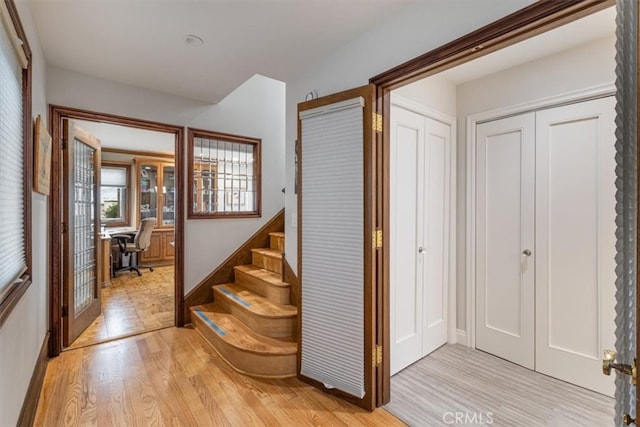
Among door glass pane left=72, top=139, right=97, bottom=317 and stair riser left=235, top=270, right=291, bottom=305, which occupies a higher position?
door glass pane left=72, top=139, right=97, bottom=317

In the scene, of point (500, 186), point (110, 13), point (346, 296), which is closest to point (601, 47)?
point (500, 186)

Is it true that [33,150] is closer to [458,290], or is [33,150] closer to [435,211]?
[435,211]

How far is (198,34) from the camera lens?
6.54 ft

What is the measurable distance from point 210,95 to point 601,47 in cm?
330

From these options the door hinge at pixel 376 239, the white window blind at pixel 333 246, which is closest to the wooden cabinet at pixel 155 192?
the white window blind at pixel 333 246

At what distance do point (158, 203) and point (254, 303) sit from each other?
195 inches

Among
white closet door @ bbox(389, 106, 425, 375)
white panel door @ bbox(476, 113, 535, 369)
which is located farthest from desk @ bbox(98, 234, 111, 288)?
white panel door @ bbox(476, 113, 535, 369)

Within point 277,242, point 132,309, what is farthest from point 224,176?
point 132,309

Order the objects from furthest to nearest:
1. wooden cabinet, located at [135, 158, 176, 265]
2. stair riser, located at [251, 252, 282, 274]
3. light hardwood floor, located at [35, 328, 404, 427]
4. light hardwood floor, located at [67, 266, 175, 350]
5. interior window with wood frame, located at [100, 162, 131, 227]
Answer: wooden cabinet, located at [135, 158, 176, 265] < interior window with wood frame, located at [100, 162, 131, 227] < stair riser, located at [251, 252, 282, 274] < light hardwood floor, located at [67, 266, 175, 350] < light hardwood floor, located at [35, 328, 404, 427]

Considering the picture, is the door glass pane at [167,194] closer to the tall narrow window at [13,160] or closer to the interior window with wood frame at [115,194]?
the interior window with wood frame at [115,194]

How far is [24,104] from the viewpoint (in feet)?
5.68

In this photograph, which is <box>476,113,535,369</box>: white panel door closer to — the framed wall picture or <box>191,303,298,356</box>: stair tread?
<box>191,303,298,356</box>: stair tread

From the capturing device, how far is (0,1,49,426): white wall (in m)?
1.34

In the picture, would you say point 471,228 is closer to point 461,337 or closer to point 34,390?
point 461,337
